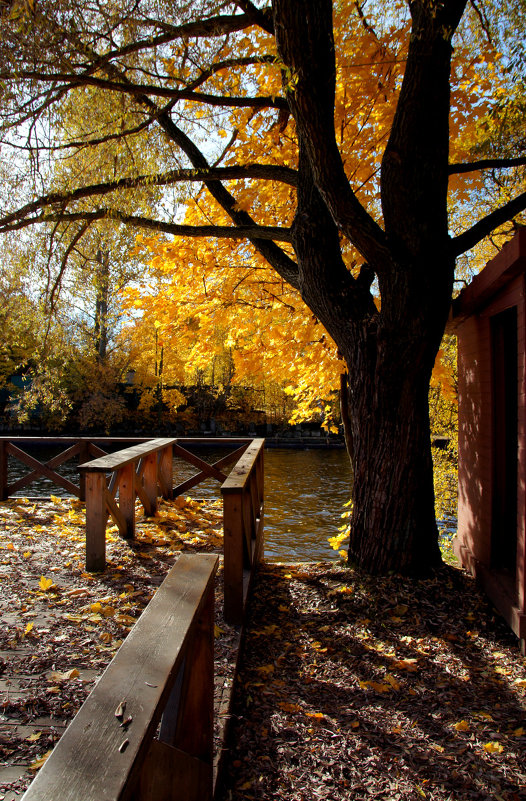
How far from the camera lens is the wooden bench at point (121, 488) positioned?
516cm

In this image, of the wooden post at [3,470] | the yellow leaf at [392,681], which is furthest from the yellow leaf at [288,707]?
the wooden post at [3,470]

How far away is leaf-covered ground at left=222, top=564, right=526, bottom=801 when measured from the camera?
2547mm

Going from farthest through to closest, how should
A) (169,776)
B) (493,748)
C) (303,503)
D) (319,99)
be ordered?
(303,503) → (319,99) → (493,748) → (169,776)

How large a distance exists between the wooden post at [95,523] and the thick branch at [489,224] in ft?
12.6

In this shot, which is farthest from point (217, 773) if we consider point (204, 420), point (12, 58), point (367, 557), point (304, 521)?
point (204, 420)

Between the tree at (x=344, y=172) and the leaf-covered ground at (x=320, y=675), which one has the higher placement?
the tree at (x=344, y=172)

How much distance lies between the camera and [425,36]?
4539 mm

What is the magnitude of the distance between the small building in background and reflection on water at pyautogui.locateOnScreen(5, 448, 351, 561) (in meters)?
5.84

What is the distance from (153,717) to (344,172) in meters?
4.71

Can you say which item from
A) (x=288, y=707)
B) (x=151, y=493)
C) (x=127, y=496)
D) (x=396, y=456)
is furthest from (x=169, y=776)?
(x=151, y=493)

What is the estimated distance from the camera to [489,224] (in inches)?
199

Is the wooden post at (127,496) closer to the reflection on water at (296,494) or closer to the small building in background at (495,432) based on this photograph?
the small building in background at (495,432)

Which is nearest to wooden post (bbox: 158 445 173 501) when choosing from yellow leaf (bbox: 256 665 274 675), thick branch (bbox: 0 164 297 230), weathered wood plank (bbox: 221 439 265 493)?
weathered wood plank (bbox: 221 439 265 493)

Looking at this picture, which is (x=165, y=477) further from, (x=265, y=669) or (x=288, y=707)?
(x=288, y=707)
